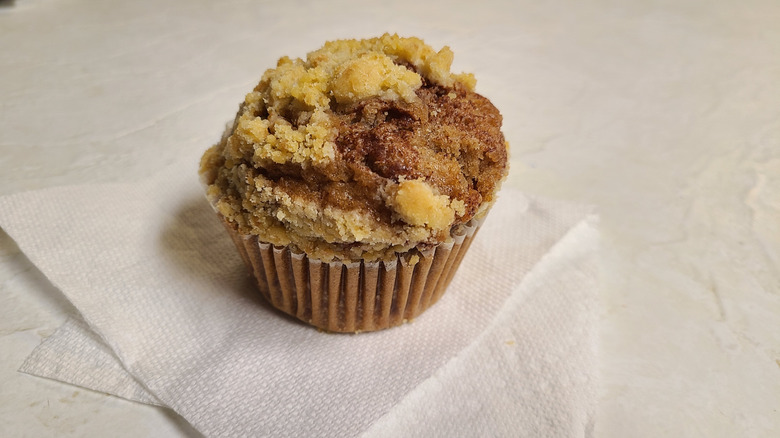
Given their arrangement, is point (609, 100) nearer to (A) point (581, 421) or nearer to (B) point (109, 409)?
(A) point (581, 421)

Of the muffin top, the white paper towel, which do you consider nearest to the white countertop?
the white paper towel

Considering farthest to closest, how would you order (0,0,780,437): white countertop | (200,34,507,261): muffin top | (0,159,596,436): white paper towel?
(0,0,780,437): white countertop
(0,159,596,436): white paper towel
(200,34,507,261): muffin top

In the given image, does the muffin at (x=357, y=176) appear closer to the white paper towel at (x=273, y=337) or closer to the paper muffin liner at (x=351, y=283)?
the paper muffin liner at (x=351, y=283)

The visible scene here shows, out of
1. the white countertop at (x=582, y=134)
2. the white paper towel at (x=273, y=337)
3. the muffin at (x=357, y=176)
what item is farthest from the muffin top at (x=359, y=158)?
the white countertop at (x=582, y=134)

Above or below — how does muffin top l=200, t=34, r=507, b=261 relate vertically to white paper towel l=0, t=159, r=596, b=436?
above

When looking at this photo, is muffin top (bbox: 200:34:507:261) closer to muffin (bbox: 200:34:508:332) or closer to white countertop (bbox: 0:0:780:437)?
muffin (bbox: 200:34:508:332)
